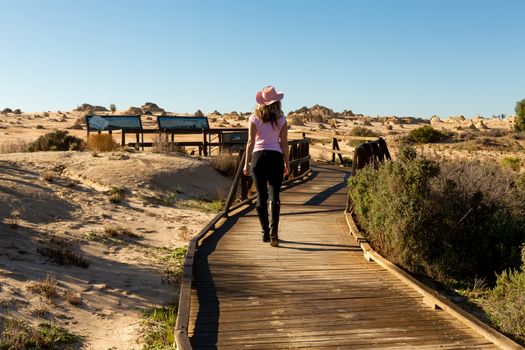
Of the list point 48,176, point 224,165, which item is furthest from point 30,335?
point 224,165

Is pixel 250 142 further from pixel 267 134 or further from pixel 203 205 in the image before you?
pixel 203 205

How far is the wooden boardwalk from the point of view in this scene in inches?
170

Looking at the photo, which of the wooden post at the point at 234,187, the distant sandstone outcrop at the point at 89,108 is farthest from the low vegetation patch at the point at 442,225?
the distant sandstone outcrop at the point at 89,108

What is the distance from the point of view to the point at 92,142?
19.9 meters

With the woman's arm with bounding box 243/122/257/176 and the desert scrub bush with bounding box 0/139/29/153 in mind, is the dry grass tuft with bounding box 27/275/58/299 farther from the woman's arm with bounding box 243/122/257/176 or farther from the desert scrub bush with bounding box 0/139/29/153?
the desert scrub bush with bounding box 0/139/29/153

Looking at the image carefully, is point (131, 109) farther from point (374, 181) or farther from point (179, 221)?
point (374, 181)

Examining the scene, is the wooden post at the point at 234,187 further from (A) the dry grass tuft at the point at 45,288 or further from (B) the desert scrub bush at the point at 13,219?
(A) the dry grass tuft at the point at 45,288

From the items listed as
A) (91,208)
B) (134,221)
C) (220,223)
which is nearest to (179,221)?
(134,221)

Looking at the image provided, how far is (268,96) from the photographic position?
668cm

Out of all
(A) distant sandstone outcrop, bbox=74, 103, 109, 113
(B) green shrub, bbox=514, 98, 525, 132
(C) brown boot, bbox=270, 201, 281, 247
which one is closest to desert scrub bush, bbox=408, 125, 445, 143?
(B) green shrub, bbox=514, 98, 525, 132

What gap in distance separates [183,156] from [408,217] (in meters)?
13.3

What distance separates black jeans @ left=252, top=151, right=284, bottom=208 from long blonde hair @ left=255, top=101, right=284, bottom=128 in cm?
39

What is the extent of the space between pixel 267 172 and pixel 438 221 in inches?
98.6

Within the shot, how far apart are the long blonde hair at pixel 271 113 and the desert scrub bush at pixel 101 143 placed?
44.7ft
